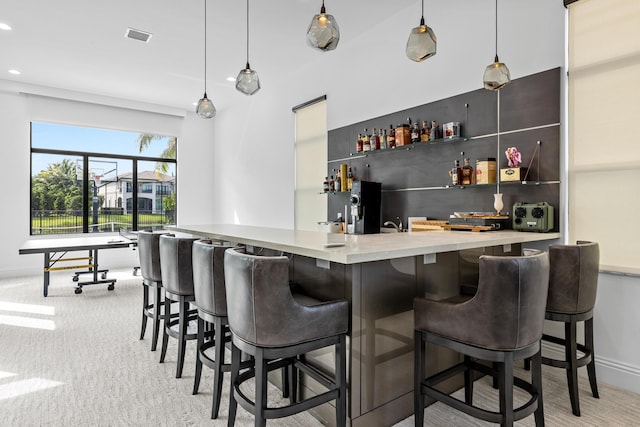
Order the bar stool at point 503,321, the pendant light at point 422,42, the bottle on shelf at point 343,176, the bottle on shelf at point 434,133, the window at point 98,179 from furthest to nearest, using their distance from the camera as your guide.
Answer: the window at point 98,179, the bottle on shelf at point 343,176, the bottle on shelf at point 434,133, the pendant light at point 422,42, the bar stool at point 503,321

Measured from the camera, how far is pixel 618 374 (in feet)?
8.21

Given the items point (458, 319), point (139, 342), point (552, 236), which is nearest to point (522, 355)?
point (458, 319)

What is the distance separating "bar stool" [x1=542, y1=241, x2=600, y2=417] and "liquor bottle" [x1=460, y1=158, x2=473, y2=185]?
1.09 metres

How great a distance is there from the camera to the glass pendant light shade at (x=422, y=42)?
215 centimetres

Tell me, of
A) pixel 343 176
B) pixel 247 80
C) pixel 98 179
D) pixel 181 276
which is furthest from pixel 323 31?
pixel 98 179

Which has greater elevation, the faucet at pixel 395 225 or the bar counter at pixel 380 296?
the faucet at pixel 395 225

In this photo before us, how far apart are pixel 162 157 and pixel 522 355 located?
7.73m

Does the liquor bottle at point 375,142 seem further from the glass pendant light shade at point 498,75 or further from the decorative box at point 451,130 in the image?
the glass pendant light shade at point 498,75

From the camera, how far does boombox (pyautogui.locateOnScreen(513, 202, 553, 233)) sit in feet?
8.68

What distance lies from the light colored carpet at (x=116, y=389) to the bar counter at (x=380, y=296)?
0.22 meters

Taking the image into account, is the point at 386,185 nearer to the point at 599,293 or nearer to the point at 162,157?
the point at 599,293

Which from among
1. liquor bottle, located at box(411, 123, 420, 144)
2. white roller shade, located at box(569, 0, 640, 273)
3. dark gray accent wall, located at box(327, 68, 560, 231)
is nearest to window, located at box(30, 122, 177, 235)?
dark gray accent wall, located at box(327, 68, 560, 231)

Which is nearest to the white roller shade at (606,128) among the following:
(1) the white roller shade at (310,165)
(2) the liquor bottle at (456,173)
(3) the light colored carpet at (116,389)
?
(2) the liquor bottle at (456,173)

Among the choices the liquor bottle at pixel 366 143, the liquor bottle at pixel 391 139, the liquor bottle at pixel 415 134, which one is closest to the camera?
the liquor bottle at pixel 415 134
